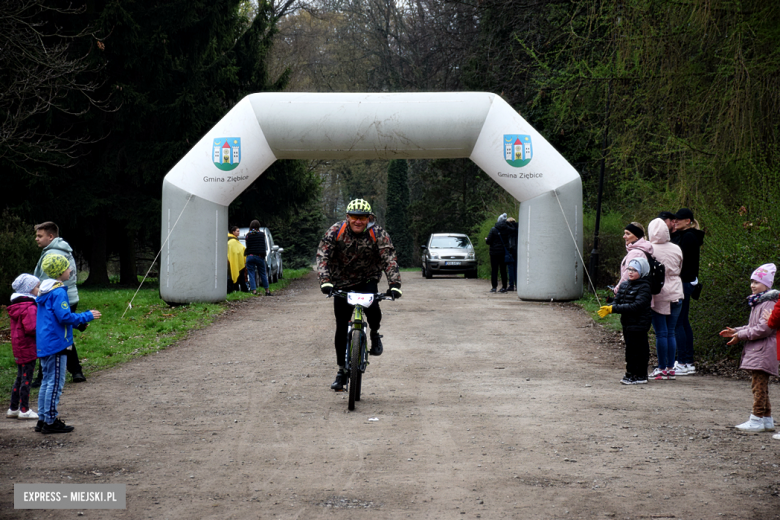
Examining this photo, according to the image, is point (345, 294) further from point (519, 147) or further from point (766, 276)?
point (519, 147)

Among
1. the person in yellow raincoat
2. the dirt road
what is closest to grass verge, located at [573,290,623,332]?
the dirt road

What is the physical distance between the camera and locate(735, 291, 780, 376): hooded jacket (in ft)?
22.3

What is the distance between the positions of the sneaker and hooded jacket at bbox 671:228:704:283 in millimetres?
6735

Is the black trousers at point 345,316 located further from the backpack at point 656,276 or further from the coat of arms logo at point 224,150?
the coat of arms logo at point 224,150

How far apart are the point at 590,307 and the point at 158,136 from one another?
1399cm

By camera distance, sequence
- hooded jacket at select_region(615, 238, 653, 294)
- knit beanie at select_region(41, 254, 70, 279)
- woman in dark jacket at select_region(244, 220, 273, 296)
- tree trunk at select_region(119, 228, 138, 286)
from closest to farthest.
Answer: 1. knit beanie at select_region(41, 254, 70, 279)
2. hooded jacket at select_region(615, 238, 653, 294)
3. woman in dark jacket at select_region(244, 220, 273, 296)
4. tree trunk at select_region(119, 228, 138, 286)

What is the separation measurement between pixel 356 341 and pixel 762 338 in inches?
138

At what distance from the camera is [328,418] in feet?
24.2

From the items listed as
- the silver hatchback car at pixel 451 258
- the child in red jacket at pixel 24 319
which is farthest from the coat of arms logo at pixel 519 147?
the silver hatchback car at pixel 451 258

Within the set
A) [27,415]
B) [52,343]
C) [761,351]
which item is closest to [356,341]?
[52,343]

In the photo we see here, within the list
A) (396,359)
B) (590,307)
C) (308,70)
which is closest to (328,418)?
(396,359)

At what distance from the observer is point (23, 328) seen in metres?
7.15

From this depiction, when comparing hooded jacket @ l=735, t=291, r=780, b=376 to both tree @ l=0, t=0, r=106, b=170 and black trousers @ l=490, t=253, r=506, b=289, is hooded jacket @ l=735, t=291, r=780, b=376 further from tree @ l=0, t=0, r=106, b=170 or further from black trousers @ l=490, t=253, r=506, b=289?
black trousers @ l=490, t=253, r=506, b=289

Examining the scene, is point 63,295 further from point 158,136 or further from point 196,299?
point 158,136
